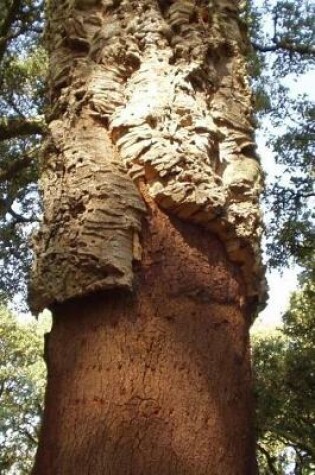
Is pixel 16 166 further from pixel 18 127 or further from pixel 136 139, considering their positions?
pixel 136 139

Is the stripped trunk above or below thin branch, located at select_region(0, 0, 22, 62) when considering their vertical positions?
below

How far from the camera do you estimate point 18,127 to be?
8.96 m

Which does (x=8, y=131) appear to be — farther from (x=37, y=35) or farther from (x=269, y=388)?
(x=269, y=388)

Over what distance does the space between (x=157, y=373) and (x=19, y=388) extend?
752 inches

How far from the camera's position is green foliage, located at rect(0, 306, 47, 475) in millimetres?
18875

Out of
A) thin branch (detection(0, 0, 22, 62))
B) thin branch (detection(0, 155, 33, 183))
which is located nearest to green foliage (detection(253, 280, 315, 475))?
thin branch (detection(0, 155, 33, 183))

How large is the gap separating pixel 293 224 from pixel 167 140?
374 inches

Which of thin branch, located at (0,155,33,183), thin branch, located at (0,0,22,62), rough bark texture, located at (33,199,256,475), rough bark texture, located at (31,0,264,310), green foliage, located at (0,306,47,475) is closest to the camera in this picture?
rough bark texture, located at (33,199,256,475)

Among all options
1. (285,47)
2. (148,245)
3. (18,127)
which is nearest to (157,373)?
(148,245)

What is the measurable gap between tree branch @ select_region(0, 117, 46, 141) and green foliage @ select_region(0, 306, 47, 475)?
10.3 metres

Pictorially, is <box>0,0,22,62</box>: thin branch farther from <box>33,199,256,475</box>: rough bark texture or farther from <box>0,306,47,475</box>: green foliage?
<box>0,306,47,475</box>: green foliage

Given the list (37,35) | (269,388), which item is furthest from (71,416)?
(269,388)

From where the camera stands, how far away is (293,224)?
11070 millimetres

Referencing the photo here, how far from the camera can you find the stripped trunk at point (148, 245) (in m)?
1.53
